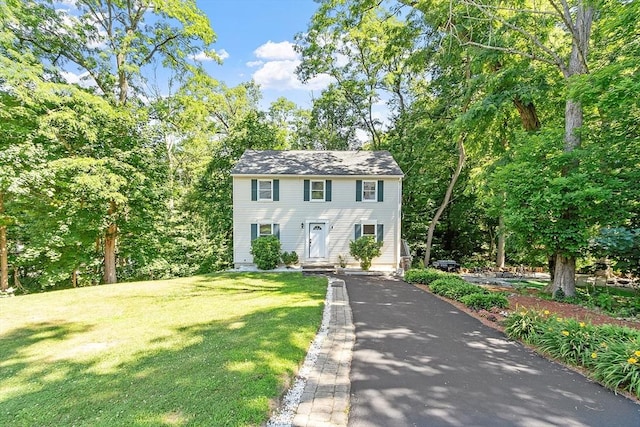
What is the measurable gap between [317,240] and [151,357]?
A: 10.8 metres

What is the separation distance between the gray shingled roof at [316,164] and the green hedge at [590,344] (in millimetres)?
10356

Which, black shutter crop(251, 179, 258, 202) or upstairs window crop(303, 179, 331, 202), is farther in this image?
upstairs window crop(303, 179, 331, 202)

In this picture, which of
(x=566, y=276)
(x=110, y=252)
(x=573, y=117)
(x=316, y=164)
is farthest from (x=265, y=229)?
(x=573, y=117)

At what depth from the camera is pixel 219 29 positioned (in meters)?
15.9

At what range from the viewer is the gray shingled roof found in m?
15.0

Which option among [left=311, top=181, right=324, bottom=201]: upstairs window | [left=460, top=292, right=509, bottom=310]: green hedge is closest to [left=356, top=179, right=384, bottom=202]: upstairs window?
[left=311, top=181, right=324, bottom=201]: upstairs window

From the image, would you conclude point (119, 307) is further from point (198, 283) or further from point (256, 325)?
point (256, 325)

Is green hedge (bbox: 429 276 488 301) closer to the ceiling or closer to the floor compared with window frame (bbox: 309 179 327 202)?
closer to the floor

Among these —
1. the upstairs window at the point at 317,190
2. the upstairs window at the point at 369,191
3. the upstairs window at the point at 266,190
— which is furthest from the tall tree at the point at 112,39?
the upstairs window at the point at 369,191

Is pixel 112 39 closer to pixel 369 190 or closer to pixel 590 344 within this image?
pixel 369 190

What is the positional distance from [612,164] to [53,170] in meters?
18.9

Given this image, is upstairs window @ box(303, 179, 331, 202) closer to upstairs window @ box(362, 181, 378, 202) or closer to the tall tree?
upstairs window @ box(362, 181, 378, 202)

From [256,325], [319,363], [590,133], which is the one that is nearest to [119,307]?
[256,325]

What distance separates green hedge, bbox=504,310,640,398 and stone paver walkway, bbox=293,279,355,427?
3.20 m
